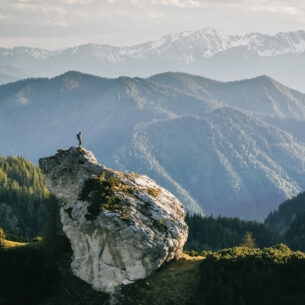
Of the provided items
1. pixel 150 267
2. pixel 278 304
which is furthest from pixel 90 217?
pixel 278 304

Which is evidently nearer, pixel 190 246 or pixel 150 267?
pixel 150 267

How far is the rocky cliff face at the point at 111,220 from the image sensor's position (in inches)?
2142

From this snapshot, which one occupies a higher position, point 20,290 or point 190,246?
point 20,290

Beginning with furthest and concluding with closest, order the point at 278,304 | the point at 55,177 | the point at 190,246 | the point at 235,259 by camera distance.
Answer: the point at 190,246, the point at 55,177, the point at 235,259, the point at 278,304

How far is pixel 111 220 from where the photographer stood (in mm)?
54469

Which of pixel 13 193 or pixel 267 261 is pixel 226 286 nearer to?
pixel 267 261

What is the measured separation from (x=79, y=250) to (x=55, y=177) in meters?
8.88

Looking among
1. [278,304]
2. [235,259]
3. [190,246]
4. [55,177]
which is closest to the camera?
[278,304]

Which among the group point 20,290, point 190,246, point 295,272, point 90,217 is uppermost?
point 90,217

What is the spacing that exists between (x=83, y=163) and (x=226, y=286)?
2089cm

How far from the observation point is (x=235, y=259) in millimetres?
55031

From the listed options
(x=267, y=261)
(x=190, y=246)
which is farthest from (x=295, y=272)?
(x=190, y=246)

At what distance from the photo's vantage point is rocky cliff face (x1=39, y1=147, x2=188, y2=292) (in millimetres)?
54406

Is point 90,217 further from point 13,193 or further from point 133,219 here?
point 13,193
